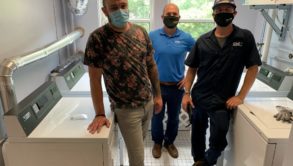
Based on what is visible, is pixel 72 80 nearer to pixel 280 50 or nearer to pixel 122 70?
pixel 122 70

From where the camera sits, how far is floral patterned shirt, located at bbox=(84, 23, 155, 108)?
4.24 ft

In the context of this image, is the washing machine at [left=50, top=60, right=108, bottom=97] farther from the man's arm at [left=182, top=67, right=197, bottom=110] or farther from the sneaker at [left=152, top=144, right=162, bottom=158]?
the sneaker at [left=152, top=144, right=162, bottom=158]

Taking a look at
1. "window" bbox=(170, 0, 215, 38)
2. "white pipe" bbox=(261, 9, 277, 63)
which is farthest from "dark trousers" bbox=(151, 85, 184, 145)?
"window" bbox=(170, 0, 215, 38)

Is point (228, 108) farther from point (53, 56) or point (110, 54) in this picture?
point (53, 56)

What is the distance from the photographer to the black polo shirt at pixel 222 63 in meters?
1.56

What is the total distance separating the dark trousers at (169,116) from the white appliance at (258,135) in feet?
1.97

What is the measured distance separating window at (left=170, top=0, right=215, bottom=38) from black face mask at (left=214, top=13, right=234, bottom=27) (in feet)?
5.89

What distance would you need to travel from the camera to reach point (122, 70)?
1.32 metres

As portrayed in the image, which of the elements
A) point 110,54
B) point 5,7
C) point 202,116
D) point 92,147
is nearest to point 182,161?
point 202,116

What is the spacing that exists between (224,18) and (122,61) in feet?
2.46

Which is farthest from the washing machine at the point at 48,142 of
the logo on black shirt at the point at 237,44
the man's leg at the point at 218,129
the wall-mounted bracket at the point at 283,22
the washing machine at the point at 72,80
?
the wall-mounted bracket at the point at 283,22

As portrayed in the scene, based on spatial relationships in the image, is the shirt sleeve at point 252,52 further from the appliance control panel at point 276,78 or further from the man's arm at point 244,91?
the appliance control panel at point 276,78

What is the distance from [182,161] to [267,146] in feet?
3.90

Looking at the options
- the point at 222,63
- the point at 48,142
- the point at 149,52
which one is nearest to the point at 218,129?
the point at 222,63
